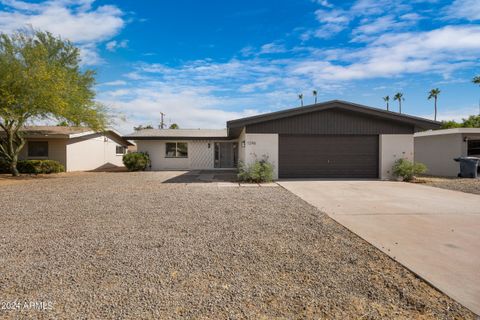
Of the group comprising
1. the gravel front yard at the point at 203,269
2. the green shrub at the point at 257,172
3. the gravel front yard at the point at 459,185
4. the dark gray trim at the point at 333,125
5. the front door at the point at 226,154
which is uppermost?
the dark gray trim at the point at 333,125

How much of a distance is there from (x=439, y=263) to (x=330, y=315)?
6.82ft

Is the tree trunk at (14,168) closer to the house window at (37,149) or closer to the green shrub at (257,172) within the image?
the house window at (37,149)

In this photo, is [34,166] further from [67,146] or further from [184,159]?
[184,159]

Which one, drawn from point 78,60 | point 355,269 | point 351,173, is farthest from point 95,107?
point 355,269

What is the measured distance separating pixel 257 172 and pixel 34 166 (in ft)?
47.3

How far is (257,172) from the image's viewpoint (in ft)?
38.8

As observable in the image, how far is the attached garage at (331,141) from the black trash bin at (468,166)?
3876 millimetres

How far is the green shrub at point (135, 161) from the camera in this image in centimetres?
1820

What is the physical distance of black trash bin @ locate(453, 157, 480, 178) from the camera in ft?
46.4

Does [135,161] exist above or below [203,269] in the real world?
above

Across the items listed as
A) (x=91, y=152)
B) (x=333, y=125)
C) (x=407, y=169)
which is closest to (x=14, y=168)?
(x=91, y=152)

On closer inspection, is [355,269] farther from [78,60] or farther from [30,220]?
[78,60]

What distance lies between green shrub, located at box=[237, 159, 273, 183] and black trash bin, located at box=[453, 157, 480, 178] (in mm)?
11342

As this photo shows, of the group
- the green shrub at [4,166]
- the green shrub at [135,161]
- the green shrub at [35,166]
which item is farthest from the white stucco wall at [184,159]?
the green shrub at [4,166]
